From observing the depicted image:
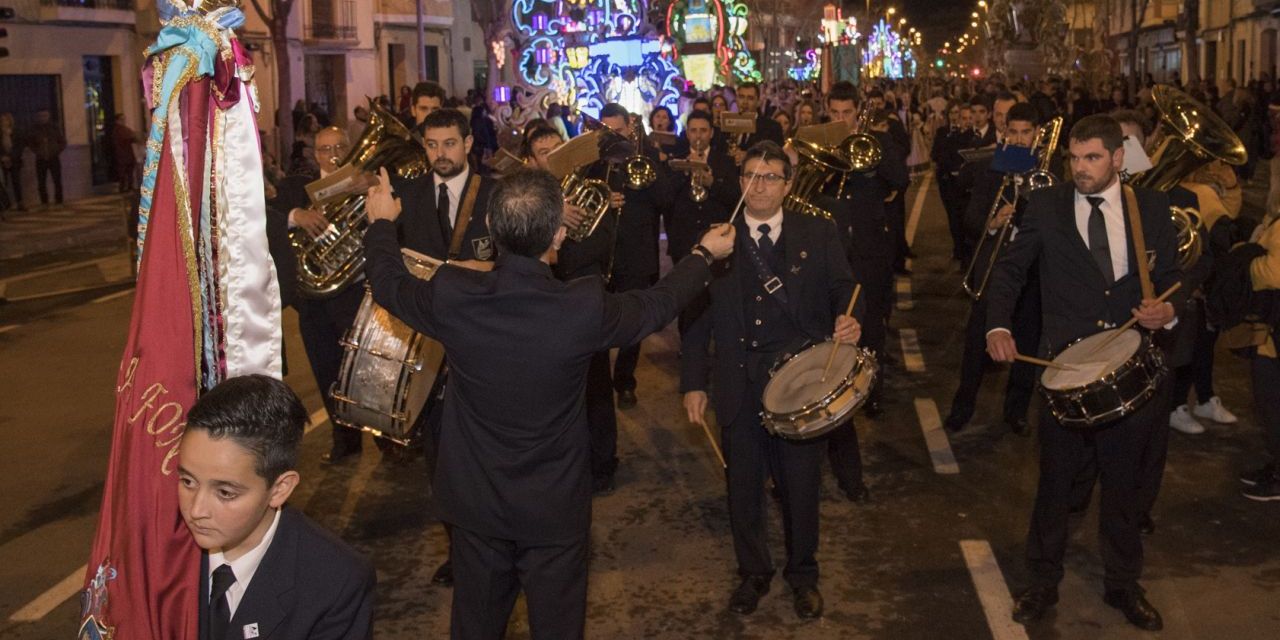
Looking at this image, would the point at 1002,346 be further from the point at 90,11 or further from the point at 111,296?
the point at 90,11

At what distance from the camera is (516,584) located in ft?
15.7

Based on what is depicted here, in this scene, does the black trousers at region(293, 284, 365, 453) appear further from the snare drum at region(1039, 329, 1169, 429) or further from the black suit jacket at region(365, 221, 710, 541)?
the snare drum at region(1039, 329, 1169, 429)

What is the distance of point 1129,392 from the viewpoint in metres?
5.61

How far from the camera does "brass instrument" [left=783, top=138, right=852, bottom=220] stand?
29.1ft

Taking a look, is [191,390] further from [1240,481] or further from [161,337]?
[1240,481]

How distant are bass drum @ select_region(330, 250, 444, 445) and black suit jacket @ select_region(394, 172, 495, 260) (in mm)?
442

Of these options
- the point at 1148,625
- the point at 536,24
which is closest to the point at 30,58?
the point at 536,24

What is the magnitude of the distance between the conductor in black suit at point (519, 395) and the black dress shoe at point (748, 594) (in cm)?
181

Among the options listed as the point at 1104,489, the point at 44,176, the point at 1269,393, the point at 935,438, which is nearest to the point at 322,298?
the point at 935,438

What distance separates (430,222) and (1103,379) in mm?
3014

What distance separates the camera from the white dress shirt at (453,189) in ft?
Answer: 21.6

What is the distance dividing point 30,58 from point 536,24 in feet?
37.1

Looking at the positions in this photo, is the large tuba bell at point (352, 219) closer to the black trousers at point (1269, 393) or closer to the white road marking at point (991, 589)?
the white road marking at point (991, 589)

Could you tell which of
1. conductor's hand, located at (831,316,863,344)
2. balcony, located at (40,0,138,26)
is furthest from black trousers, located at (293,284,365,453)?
balcony, located at (40,0,138,26)
